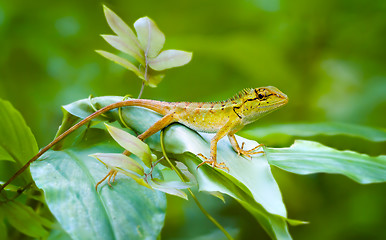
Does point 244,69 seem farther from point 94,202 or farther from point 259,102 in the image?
point 94,202

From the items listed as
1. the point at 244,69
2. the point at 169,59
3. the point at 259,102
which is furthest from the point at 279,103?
the point at 244,69

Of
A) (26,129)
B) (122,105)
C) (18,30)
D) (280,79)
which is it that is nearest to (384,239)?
(280,79)

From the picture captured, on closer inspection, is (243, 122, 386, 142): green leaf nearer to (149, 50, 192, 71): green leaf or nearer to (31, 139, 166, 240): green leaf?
(149, 50, 192, 71): green leaf

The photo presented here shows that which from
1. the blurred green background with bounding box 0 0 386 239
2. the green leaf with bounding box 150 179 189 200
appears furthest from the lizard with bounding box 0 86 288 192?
the blurred green background with bounding box 0 0 386 239

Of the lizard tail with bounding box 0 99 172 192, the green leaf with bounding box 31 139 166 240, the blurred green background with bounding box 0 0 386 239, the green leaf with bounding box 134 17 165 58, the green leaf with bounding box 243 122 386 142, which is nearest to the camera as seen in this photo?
the green leaf with bounding box 31 139 166 240

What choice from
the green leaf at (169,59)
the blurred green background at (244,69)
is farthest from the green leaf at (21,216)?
the blurred green background at (244,69)

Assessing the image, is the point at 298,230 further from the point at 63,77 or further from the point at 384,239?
the point at 63,77
